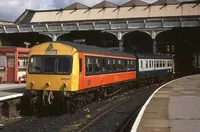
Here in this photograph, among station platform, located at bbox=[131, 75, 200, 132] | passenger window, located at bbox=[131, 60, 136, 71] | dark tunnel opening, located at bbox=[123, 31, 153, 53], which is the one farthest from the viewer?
dark tunnel opening, located at bbox=[123, 31, 153, 53]

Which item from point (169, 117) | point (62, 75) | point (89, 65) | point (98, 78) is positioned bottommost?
point (169, 117)

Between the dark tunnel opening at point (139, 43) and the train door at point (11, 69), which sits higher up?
the dark tunnel opening at point (139, 43)

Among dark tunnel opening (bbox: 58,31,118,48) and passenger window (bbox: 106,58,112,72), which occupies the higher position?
dark tunnel opening (bbox: 58,31,118,48)

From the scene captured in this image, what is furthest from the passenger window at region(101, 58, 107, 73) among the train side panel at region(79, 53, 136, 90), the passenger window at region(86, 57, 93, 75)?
the passenger window at region(86, 57, 93, 75)

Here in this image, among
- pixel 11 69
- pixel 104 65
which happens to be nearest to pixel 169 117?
pixel 104 65

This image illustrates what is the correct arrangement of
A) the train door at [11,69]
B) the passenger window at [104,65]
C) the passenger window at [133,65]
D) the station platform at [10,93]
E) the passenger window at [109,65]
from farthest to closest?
the passenger window at [133,65]
the train door at [11,69]
the passenger window at [109,65]
the passenger window at [104,65]
the station platform at [10,93]

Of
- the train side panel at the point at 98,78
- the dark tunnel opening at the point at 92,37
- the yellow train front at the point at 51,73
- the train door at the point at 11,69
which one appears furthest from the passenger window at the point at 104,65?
the dark tunnel opening at the point at 92,37

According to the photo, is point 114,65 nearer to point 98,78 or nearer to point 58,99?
point 98,78

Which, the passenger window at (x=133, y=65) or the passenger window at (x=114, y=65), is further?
the passenger window at (x=133, y=65)

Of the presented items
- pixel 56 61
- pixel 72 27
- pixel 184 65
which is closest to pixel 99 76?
pixel 56 61

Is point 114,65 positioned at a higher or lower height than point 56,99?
higher

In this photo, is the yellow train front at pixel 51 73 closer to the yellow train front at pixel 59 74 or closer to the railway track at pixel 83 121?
the yellow train front at pixel 59 74

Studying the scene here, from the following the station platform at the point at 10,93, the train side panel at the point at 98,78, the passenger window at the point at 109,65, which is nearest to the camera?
the station platform at the point at 10,93

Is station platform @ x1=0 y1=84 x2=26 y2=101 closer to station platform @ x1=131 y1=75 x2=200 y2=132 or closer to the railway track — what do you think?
the railway track
